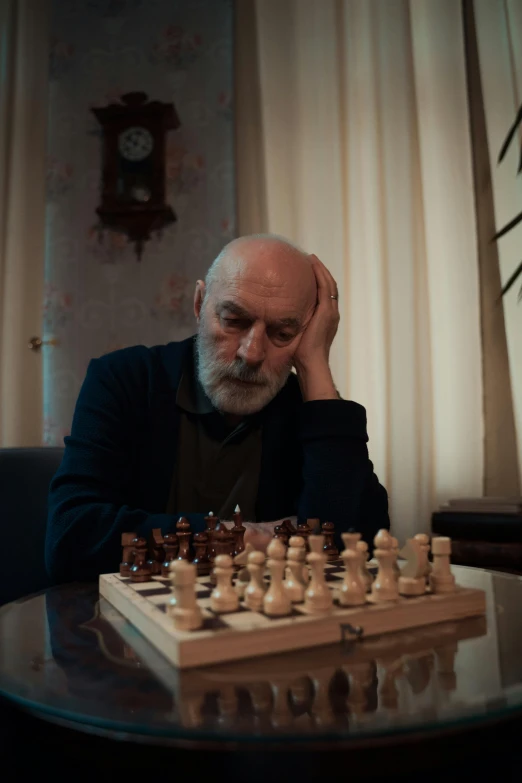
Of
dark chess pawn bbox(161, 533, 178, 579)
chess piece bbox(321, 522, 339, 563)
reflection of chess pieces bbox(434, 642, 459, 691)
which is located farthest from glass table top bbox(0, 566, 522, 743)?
chess piece bbox(321, 522, 339, 563)

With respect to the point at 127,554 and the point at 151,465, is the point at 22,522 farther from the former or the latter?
the point at 127,554

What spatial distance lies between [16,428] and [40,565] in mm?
1564

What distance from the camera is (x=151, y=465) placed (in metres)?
1.71

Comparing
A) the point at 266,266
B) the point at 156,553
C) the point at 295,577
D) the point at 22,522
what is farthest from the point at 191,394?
the point at 295,577

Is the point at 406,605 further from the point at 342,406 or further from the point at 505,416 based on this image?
the point at 505,416

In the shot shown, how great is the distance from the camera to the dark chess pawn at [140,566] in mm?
1075

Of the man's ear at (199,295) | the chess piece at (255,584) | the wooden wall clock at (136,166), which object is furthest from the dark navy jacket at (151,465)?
the wooden wall clock at (136,166)

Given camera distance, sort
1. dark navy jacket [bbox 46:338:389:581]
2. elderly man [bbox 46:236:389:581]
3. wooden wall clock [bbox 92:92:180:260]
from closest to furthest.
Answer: dark navy jacket [bbox 46:338:389:581] < elderly man [bbox 46:236:389:581] < wooden wall clock [bbox 92:92:180:260]

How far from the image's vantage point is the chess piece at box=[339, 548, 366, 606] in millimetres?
879

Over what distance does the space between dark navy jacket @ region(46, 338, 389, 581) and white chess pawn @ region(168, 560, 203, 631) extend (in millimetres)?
556

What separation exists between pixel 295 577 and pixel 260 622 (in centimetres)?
13

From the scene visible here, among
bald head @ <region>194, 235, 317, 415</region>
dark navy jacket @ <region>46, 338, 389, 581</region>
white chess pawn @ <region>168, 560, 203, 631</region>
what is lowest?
white chess pawn @ <region>168, 560, 203, 631</region>

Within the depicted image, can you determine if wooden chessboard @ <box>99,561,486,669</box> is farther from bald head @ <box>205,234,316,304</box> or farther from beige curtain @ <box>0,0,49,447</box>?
beige curtain @ <box>0,0,49,447</box>

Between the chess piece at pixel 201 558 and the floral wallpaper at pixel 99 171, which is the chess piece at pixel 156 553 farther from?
the floral wallpaper at pixel 99 171
